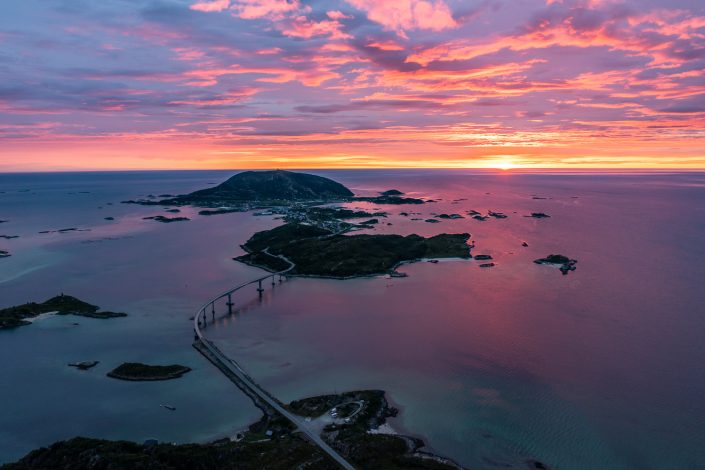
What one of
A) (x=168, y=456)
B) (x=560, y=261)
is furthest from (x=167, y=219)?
(x=168, y=456)

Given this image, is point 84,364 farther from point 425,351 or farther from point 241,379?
point 425,351

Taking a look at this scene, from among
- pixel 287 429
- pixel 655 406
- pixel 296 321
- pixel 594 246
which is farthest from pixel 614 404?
pixel 594 246

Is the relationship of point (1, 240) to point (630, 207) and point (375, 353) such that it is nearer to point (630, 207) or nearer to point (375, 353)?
point (375, 353)

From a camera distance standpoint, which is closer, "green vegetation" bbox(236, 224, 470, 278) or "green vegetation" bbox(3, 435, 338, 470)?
"green vegetation" bbox(3, 435, 338, 470)

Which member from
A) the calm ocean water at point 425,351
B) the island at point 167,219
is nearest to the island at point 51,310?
the calm ocean water at point 425,351

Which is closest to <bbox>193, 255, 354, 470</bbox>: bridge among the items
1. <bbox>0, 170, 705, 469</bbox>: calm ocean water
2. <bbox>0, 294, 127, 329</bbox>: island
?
<bbox>0, 170, 705, 469</bbox>: calm ocean water

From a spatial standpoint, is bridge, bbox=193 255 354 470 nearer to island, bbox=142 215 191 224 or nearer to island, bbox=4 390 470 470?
island, bbox=4 390 470 470

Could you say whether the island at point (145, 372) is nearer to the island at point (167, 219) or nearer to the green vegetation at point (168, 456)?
the green vegetation at point (168, 456)
